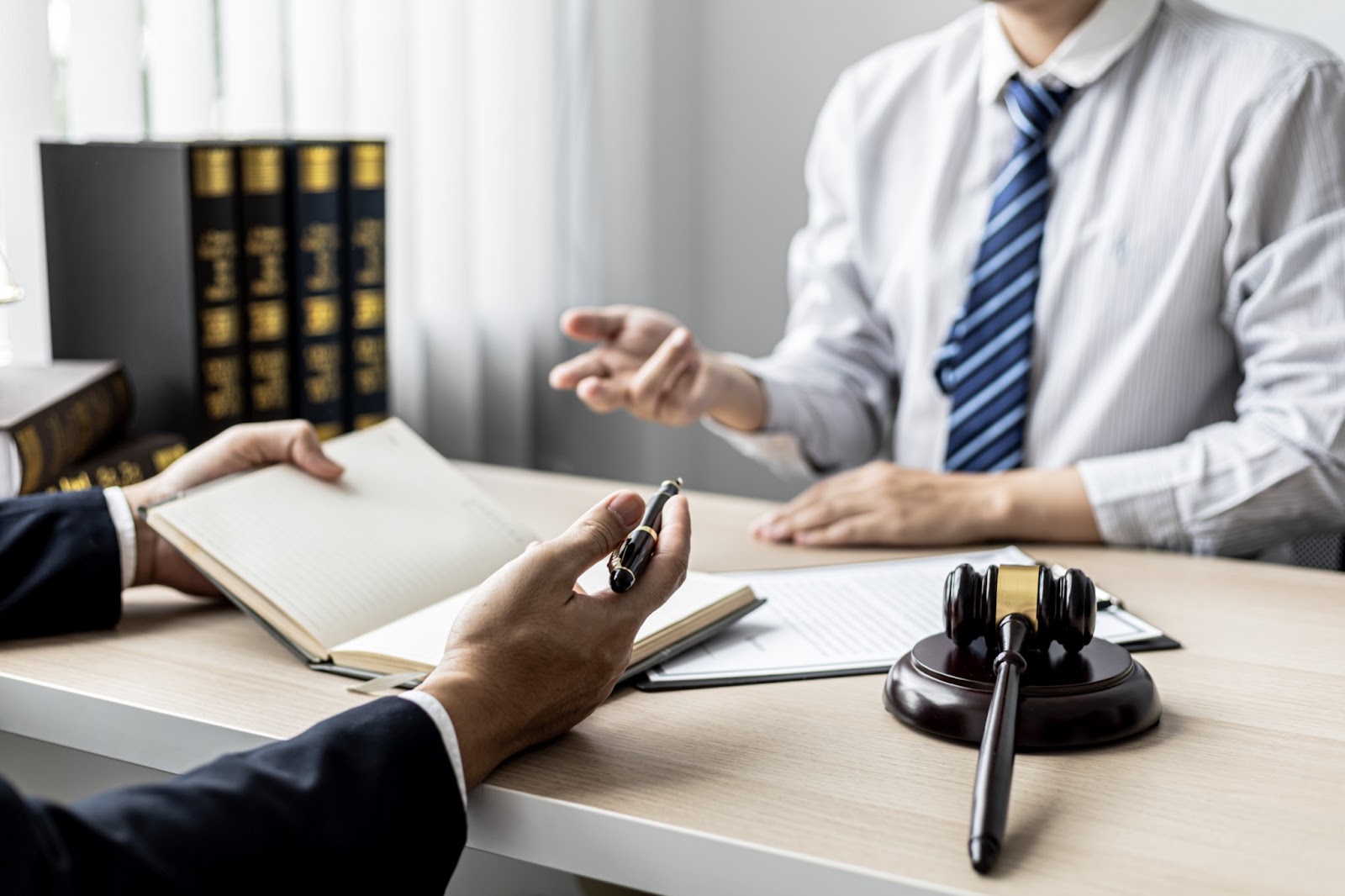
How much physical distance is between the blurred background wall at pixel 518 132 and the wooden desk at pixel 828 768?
2.24ft

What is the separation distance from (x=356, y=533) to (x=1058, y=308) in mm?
797

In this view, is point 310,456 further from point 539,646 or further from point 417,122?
point 417,122

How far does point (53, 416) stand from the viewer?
112cm

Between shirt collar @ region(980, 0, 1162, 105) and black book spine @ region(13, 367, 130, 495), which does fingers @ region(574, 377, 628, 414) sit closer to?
black book spine @ region(13, 367, 130, 495)

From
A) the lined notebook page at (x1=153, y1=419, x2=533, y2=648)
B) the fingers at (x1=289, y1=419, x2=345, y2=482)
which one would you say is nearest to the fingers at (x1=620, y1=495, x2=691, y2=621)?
the lined notebook page at (x1=153, y1=419, x2=533, y2=648)

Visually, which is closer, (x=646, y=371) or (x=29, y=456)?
(x=29, y=456)

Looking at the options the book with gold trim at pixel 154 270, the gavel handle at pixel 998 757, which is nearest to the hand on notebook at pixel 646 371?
the book with gold trim at pixel 154 270

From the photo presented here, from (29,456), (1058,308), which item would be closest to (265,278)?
(29,456)

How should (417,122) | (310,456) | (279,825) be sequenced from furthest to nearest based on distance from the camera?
(417,122) → (310,456) → (279,825)

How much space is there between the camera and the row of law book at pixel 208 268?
1.28m

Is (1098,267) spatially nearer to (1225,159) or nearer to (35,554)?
(1225,159)

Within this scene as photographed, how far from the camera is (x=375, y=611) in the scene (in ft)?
3.04

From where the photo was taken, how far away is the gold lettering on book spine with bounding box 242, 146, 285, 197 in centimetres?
133

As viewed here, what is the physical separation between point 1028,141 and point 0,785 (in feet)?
3.85
